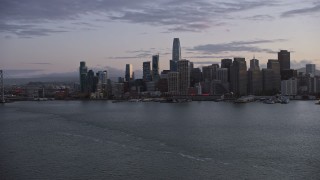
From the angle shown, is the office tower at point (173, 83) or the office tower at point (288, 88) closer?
the office tower at point (288, 88)

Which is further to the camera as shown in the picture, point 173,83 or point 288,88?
point 173,83

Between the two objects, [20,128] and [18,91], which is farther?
[18,91]

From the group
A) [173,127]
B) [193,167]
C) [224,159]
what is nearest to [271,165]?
[224,159]

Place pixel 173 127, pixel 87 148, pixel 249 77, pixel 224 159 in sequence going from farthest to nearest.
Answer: pixel 249 77, pixel 173 127, pixel 87 148, pixel 224 159

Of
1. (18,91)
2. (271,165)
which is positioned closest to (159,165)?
(271,165)

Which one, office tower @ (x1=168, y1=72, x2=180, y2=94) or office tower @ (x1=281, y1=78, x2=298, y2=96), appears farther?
office tower @ (x1=168, y1=72, x2=180, y2=94)

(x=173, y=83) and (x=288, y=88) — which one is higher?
(x=173, y=83)

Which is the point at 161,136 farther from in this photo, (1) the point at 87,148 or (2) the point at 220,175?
(2) the point at 220,175

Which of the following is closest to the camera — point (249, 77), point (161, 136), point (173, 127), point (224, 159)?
point (224, 159)
